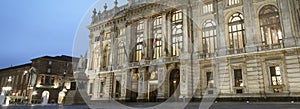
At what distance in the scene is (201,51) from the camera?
2219 cm

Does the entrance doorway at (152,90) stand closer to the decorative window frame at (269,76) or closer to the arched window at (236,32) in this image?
the arched window at (236,32)

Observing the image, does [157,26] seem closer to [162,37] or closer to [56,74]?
[162,37]

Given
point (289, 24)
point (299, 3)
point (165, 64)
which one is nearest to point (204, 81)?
point (165, 64)

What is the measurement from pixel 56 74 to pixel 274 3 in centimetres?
4115

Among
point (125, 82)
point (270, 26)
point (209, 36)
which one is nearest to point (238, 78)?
point (209, 36)

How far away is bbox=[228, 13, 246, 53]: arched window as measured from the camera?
20406 mm

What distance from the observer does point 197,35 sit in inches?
894

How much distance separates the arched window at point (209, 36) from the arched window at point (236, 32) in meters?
1.61

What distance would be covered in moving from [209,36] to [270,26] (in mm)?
5762

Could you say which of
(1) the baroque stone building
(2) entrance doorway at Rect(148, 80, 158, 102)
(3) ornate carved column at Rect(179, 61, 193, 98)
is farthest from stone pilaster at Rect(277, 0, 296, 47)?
(2) entrance doorway at Rect(148, 80, 158, 102)

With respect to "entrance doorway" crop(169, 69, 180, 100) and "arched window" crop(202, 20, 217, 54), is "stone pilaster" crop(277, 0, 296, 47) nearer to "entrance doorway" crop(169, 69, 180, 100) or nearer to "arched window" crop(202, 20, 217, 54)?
"arched window" crop(202, 20, 217, 54)

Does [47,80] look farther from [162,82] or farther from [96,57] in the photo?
[162,82]

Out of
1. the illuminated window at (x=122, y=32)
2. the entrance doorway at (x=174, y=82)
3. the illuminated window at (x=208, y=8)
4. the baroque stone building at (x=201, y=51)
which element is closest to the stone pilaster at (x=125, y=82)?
the baroque stone building at (x=201, y=51)

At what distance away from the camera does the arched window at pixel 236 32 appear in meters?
20.4
